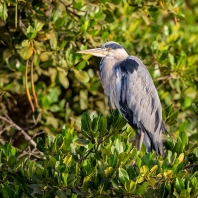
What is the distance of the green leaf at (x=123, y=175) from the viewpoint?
3.39m

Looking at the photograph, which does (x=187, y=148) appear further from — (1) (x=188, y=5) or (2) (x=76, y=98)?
(1) (x=188, y=5)

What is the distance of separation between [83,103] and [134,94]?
0.79m

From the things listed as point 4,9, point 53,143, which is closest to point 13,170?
point 53,143

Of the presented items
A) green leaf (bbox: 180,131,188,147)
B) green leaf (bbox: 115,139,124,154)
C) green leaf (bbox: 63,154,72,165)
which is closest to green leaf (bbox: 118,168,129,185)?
green leaf (bbox: 115,139,124,154)

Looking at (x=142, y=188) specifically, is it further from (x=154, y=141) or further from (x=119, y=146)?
(x=154, y=141)

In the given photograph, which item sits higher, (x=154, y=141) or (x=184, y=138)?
(x=184, y=138)

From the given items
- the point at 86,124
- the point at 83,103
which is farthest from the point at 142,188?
the point at 83,103

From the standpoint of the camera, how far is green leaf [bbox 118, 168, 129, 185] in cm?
339

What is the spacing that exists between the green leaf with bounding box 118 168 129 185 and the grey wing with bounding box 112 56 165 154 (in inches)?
49.4

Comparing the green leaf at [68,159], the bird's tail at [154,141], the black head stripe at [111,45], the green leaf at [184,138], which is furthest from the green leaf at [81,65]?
the green leaf at [68,159]

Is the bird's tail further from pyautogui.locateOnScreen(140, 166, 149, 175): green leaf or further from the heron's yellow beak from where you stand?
pyautogui.locateOnScreen(140, 166, 149, 175): green leaf

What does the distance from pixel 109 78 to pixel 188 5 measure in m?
3.01

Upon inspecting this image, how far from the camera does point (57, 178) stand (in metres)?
3.48

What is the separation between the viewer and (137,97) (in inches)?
189
